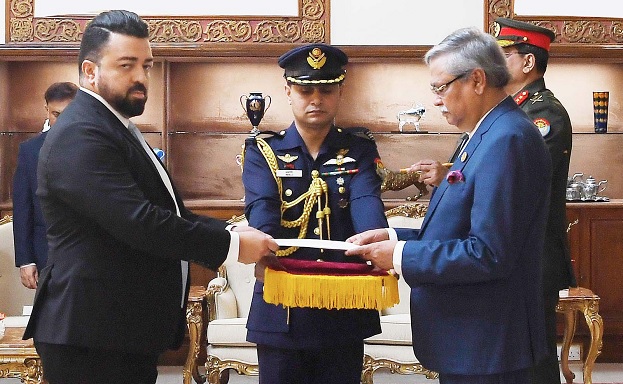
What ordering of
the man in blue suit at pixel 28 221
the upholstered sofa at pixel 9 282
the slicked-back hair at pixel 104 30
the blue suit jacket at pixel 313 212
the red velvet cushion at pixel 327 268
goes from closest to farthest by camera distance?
the slicked-back hair at pixel 104 30 < the red velvet cushion at pixel 327 268 < the blue suit jacket at pixel 313 212 < the man in blue suit at pixel 28 221 < the upholstered sofa at pixel 9 282

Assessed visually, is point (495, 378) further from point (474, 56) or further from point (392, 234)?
point (474, 56)

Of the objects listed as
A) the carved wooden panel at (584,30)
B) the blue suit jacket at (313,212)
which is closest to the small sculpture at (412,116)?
the carved wooden panel at (584,30)

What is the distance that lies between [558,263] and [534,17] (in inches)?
111

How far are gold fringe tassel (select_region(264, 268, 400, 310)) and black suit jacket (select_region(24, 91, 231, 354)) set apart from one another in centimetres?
28

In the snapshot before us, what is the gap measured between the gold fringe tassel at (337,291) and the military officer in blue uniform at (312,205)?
151 mm

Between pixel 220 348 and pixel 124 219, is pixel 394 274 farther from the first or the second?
pixel 220 348

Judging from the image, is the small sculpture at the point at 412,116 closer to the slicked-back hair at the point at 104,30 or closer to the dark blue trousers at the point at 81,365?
the slicked-back hair at the point at 104,30

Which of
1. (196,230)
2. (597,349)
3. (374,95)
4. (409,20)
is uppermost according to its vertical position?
(409,20)

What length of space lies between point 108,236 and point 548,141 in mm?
1580

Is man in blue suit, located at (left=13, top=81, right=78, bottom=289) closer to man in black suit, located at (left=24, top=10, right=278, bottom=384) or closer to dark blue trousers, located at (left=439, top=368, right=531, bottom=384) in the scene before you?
man in black suit, located at (left=24, top=10, right=278, bottom=384)

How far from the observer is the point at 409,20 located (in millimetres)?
5480

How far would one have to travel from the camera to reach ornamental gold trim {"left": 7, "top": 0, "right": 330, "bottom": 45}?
5379mm

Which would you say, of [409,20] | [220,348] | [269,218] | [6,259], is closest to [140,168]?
[269,218]

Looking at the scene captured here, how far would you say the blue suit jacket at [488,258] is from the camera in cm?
208
